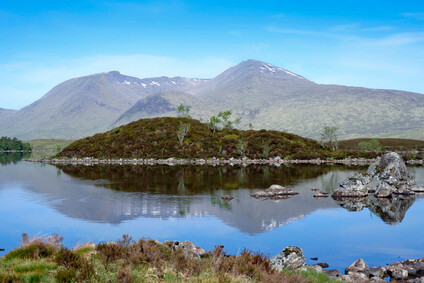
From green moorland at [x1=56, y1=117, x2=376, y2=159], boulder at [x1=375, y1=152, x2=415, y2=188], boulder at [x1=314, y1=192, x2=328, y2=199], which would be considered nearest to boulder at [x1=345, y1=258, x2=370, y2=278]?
boulder at [x1=314, y1=192, x2=328, y2=199]

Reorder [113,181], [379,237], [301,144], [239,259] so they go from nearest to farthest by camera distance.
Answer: [239,259] < [379,237] < [113,181] < [301,144]

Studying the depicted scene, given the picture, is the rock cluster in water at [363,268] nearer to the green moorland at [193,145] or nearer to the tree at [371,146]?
the green moorland at [193,145]

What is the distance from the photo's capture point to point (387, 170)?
53719 millimetres

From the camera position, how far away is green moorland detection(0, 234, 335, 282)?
499 inches

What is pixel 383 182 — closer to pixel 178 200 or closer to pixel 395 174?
pixel 395 174

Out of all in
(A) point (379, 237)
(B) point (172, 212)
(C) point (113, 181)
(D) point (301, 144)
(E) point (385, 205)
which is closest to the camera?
(A) point (379, 237)

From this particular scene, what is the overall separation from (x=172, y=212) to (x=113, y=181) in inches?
1182

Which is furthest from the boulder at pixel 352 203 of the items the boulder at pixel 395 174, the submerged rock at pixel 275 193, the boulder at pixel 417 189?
the boulder at pixel 417 189

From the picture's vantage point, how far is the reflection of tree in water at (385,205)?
124ft

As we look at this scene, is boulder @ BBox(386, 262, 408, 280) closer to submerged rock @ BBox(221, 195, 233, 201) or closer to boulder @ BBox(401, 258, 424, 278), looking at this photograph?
boulder @ BBox(401, 258, 424, 278)

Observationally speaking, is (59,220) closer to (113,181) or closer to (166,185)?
(166,185)

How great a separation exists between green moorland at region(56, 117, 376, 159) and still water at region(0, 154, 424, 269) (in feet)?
239

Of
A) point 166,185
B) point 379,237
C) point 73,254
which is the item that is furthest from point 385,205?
point 73,254

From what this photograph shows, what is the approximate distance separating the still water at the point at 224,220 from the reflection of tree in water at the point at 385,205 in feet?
0.37
